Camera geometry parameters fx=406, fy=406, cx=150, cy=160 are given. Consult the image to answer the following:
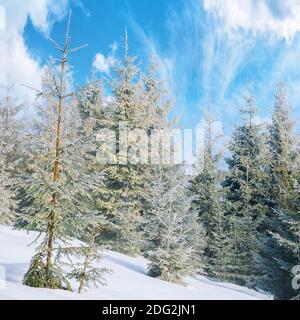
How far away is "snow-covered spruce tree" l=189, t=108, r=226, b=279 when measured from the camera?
30656 mm

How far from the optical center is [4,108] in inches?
1428

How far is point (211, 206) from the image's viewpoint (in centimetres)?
3303

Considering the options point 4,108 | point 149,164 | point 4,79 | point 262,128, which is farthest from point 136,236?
point 4,79

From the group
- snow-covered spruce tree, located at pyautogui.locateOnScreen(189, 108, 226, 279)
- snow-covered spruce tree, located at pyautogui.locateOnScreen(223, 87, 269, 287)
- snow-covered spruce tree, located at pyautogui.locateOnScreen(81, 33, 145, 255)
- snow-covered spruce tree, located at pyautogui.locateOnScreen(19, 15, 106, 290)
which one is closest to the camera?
snow-covered spruce tree, located at pyautogui.locateOnScreen(19, 15, 106, 290)

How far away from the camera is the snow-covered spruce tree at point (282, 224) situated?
68.6 feet

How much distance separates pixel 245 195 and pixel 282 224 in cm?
860

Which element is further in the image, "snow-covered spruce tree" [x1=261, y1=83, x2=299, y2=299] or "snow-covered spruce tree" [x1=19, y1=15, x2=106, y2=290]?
"snow-covered spruce tree" [x1=261, y1=83, x2=299, y2=299]

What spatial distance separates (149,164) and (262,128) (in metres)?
10.1

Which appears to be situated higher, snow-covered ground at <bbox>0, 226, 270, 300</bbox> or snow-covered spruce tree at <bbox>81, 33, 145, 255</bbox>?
snow-covered spruce tree at <bbox>81, 33, 145, 255</bbox>

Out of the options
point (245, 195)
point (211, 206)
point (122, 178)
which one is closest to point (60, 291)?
point (122, 178)

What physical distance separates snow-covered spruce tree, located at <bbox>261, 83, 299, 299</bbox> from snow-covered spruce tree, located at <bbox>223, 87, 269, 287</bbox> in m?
1.21

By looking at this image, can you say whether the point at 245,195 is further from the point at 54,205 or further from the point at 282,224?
the point at 54,205

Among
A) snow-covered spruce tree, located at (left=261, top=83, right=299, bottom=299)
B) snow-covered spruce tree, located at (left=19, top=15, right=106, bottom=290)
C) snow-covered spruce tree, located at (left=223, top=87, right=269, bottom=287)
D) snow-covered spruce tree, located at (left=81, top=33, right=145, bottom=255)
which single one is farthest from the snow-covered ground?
snow-covered spruce tree, located at (left=223, top=87, right=269, bottom=287)

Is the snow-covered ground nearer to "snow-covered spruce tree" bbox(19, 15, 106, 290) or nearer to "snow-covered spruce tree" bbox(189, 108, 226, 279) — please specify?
"snow-covered spruce tree" bbox(19, 15, 106, 290)
